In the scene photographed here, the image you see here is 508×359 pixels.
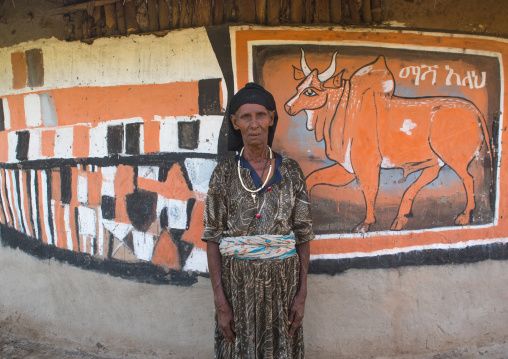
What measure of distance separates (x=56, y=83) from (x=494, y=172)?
3742mm

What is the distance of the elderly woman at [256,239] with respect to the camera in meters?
2.04

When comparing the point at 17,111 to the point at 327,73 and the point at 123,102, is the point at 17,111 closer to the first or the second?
the point at 123,102

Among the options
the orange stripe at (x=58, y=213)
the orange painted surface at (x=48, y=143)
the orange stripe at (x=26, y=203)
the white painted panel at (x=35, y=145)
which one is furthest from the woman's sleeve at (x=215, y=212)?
the orange stripe at (x=26, y=203)

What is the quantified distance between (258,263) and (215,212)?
0.38m

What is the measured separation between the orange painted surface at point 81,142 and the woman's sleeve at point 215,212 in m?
1.53

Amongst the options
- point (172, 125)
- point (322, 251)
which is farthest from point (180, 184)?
point (322, 251)

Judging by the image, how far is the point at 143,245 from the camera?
2.93 m

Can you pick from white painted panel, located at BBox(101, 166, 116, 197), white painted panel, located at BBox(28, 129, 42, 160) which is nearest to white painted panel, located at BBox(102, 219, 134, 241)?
white painted panel, located at BBox(101, 166, 116, 197)

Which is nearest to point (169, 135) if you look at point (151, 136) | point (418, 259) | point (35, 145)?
point (151, 136)

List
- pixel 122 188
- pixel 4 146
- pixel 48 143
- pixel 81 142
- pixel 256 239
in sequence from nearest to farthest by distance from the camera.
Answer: pixel 256 239, pixel 122 188, pixel 81 142, pixel 48 143, pixel 4 146

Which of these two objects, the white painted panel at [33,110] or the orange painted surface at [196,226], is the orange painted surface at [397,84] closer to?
the orange painted surface at [196,226]

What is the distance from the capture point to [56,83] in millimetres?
3125

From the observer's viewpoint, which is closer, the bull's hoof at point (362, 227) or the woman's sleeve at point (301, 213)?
the woman's sleeve at point (301, 213)

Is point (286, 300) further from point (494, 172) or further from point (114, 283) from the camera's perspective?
point (494, 172)
